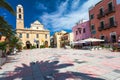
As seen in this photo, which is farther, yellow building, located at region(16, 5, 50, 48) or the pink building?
yellow building, located at region(16, 5, 50, 48)

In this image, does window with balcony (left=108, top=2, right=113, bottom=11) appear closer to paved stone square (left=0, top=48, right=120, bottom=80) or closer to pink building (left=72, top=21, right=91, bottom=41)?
pink building (left=72, top=21, right=91, bottom=41)

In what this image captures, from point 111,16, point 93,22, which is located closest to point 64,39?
point 93,22

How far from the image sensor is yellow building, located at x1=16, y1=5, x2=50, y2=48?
5543 centimetres

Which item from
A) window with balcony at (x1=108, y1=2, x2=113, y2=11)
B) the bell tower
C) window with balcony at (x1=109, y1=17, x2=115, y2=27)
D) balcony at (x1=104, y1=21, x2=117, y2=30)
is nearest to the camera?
balcony at (x1=104, y1=21, x2=117, y2=30)

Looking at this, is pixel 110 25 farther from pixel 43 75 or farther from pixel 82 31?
pixel 43 75

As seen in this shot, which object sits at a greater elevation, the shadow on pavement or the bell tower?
the bell tower

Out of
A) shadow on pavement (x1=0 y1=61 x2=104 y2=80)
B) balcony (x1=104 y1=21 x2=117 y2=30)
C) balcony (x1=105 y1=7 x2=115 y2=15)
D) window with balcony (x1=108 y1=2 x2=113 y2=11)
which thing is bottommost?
shadow on pavement (x1=0 y1=61 x2=104 y2=80)

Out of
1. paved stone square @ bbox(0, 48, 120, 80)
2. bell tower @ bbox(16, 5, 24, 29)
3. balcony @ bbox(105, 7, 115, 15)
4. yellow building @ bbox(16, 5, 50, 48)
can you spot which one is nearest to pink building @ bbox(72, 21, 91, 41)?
balcony @ bbox(105, 7, 115, 15)

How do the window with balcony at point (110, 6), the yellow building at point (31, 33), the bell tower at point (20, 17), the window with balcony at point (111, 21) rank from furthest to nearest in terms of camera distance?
the yellow building at point (31, 33), the bell tower at point (20, 17), the window with balcony at point (110, 6), the window with balcony at point (111, 21)

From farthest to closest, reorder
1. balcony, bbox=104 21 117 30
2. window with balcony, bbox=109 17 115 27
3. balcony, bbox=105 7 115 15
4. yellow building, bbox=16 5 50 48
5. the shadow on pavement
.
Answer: yellow building, bbox=16 5 50 48
window with balcony, bbox=109 17 115 27
balcony, bbox=105 7 115 15
balcony, bbox=104 21 117 30
the shadow on pavement

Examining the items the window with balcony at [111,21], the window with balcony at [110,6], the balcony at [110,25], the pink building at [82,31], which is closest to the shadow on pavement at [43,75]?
the balcony at [110,25]

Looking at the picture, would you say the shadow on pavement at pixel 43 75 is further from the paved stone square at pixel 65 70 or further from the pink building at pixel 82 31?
the pink building at pixel 82 31

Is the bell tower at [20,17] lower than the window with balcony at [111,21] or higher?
higher

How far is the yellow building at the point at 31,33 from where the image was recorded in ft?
182
